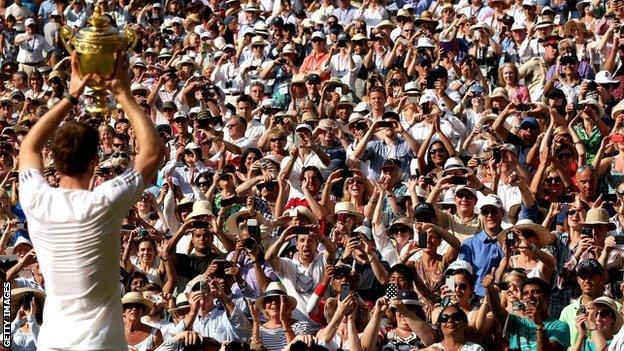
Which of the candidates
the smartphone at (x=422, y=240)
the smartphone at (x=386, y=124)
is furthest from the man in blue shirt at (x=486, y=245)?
the smartphone at (x=386, y=124)

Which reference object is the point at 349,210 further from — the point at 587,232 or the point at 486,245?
the point at 587,232

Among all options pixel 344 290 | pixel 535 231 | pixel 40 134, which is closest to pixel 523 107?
pixel 535 231

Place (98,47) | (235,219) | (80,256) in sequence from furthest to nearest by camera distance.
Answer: (235,219) < (98,47) < (80,256)

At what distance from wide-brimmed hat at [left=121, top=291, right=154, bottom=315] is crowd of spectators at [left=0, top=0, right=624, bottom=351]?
2cm

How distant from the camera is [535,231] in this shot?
1202 centimetres

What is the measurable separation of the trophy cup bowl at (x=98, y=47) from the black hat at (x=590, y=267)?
4.26m

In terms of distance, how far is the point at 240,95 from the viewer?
17.6 meters

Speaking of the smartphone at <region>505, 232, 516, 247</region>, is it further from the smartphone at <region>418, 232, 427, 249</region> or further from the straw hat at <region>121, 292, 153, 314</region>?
the straw hat at <region>121, 292, 153, 314</region>

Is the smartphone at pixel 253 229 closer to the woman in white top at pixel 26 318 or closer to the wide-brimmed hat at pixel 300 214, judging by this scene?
the wide-brimmed hat at pixel 300 214

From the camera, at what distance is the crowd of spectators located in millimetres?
10703

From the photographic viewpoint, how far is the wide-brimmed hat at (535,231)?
39.3ft

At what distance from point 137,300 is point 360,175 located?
334cm

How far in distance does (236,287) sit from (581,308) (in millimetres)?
2570

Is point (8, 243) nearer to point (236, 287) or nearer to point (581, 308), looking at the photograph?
point (236, 287)
